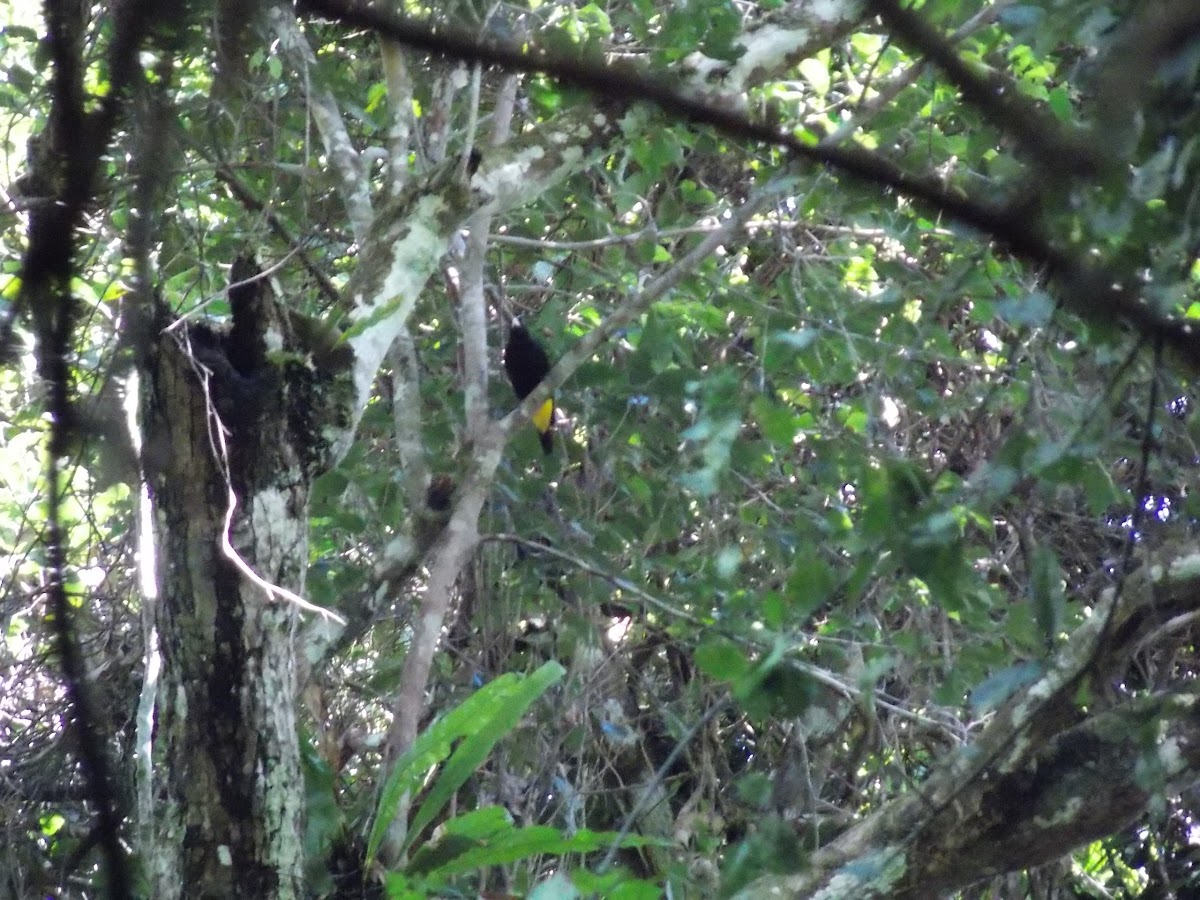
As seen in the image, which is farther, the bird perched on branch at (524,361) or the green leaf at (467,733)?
the bird perched on branch at (524,361)

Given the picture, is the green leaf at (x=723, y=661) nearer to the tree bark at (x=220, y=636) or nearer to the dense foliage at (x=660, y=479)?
the dense foliage at (x=660, y=479)

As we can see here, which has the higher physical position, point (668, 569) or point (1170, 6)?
point (668, 569)

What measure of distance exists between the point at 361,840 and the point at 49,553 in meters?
1.68

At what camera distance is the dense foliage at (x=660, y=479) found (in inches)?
72.0

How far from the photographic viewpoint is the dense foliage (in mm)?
1828

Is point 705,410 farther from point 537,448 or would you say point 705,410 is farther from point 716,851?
point 716,851

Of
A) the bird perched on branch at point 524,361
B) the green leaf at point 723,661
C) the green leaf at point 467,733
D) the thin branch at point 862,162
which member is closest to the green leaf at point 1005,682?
the green leaf at point 723,661

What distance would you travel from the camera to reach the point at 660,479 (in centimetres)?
338

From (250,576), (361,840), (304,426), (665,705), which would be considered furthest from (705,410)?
(665,705)

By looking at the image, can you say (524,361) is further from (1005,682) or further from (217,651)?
(1005,682)

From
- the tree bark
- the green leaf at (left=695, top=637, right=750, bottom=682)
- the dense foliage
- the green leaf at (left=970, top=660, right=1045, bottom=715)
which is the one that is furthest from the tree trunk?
the green leaf at (left=970, top=660, right=1045, bottom=715)

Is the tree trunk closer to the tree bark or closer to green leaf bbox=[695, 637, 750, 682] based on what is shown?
the tree bark

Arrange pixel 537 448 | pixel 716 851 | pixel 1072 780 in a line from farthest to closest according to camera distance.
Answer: pixel 716 851, pixel 537 448, pixel 1072 780

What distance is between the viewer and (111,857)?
81 centimetres
